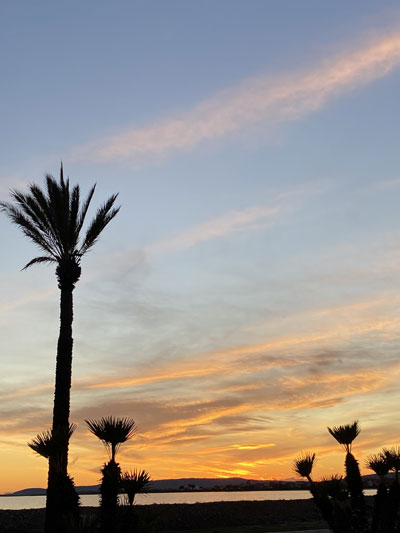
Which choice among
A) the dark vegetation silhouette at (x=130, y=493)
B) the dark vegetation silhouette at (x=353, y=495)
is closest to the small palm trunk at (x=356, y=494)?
the dark vegetation silhouette at (x=353, y=495)

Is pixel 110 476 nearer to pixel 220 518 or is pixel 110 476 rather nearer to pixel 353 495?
pixel 353 495

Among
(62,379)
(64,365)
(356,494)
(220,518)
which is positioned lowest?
(220,518)

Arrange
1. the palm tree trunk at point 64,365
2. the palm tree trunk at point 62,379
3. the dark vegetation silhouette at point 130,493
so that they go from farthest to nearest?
the palm tree trunk at point 64,365 < the palm tree trunk at point 62,379 < the dark vegetation silhouette at point 130,493

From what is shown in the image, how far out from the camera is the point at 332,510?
21016 millimetres

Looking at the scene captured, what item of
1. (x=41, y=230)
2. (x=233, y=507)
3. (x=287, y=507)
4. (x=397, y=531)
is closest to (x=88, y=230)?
(x=41, y=230)

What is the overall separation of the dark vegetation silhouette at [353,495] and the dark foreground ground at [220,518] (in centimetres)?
994

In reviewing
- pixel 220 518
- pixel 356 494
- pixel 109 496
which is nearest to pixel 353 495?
pixel 356 494

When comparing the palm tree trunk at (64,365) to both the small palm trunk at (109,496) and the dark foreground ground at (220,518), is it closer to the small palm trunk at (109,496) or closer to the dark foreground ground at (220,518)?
the dark foreground ground at (220,518)

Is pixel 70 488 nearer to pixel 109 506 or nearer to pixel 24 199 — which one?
pixel 109 506

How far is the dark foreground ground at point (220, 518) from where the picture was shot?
1261 inches

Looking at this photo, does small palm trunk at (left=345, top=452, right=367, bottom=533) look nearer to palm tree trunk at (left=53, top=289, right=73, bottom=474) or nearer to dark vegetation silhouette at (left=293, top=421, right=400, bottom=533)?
dark vegetation silhouette at (left=293, top=421, right=400, bottom=533)

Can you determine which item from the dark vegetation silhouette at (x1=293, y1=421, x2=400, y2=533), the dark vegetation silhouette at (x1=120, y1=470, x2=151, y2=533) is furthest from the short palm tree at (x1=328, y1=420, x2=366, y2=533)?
the dark vegetation silhouette at (x1=120, y1=470, x2=151, y2=533)

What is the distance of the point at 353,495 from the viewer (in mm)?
20906

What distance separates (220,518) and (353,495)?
697 inches
